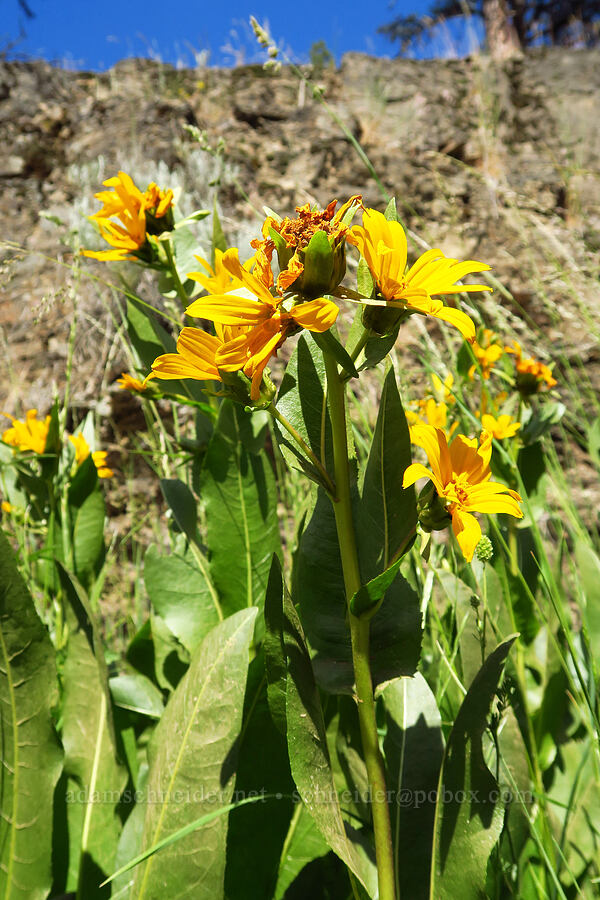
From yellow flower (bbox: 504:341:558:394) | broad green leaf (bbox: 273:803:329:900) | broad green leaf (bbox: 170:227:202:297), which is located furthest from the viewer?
yellow flower (bbox: 504:341:558:394)

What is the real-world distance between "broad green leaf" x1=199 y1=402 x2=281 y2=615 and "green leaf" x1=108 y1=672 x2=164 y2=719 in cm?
19

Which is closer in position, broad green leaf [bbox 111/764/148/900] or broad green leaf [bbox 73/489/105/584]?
broad green leaf [bbox 111/764/148/900]

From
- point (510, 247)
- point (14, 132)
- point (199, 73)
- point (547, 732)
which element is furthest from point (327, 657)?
point (199, 73)

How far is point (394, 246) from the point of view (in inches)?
18.9

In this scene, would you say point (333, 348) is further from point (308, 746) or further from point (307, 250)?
point (308, 746)

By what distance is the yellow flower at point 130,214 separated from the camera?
87cm

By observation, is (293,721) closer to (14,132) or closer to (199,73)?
(14,132)

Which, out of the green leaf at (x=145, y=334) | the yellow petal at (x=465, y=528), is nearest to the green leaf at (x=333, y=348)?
the yellow petal at (x=465, y=528)

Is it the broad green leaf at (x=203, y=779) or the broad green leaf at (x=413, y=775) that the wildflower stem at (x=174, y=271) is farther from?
the broad green leaf at (x=413, y=775)

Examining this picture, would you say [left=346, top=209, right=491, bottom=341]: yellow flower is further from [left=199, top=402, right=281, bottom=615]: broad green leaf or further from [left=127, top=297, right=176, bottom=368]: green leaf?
[left=127, top=297, right=176, bottom=368]: green leaf

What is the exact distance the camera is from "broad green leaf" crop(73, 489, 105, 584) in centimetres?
118

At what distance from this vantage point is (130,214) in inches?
34.5

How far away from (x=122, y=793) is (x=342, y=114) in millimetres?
3747

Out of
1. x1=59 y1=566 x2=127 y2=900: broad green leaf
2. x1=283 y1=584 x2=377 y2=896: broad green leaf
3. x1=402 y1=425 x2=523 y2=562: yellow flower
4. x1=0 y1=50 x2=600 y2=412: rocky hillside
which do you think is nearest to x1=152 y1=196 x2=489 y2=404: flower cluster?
Answer: x1=402 y1=425 x2=523 y2=562: yellow flower
